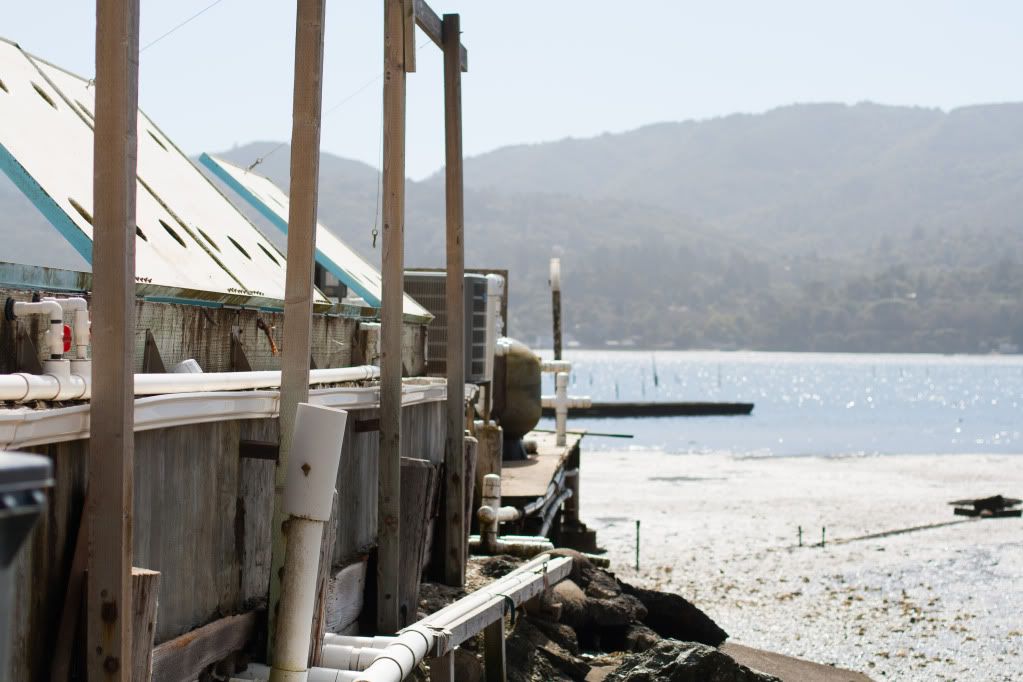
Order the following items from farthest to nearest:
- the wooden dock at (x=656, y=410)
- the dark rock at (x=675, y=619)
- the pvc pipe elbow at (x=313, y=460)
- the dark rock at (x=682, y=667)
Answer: the wooden dock at (x=656, y=410), the dark rock at (x=675, y=619), the dark rock at (x=682, y=667), the pvc pipe elbow at (x=313, y=460)

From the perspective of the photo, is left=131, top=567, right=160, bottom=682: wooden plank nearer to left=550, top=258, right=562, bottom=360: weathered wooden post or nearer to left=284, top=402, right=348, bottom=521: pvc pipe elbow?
left=284, top=402, right=348, bottom=521: pvc pipe elbow

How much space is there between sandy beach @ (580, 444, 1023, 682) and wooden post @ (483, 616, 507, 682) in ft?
21.6

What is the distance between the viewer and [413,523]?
988 centimetres

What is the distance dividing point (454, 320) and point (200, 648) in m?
5.01

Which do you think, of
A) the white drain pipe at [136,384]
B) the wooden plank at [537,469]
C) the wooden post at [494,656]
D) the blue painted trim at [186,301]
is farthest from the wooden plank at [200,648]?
the wooden plank at [537,469]

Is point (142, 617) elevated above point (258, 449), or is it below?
below

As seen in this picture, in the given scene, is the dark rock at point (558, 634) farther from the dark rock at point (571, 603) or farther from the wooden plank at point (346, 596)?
the wooden plank at point (346, 596)

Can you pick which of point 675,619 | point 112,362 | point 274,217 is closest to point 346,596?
point 112,362

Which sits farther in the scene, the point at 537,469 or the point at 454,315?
the point at 537,469

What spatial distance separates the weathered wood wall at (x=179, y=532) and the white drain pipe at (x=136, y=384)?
0.20 meters

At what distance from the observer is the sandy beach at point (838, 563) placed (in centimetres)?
1706

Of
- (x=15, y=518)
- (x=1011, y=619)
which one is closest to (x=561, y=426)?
(x=1011, y=619)

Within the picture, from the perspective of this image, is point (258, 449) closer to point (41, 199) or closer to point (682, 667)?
point (41, 199)

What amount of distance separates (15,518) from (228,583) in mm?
5518
